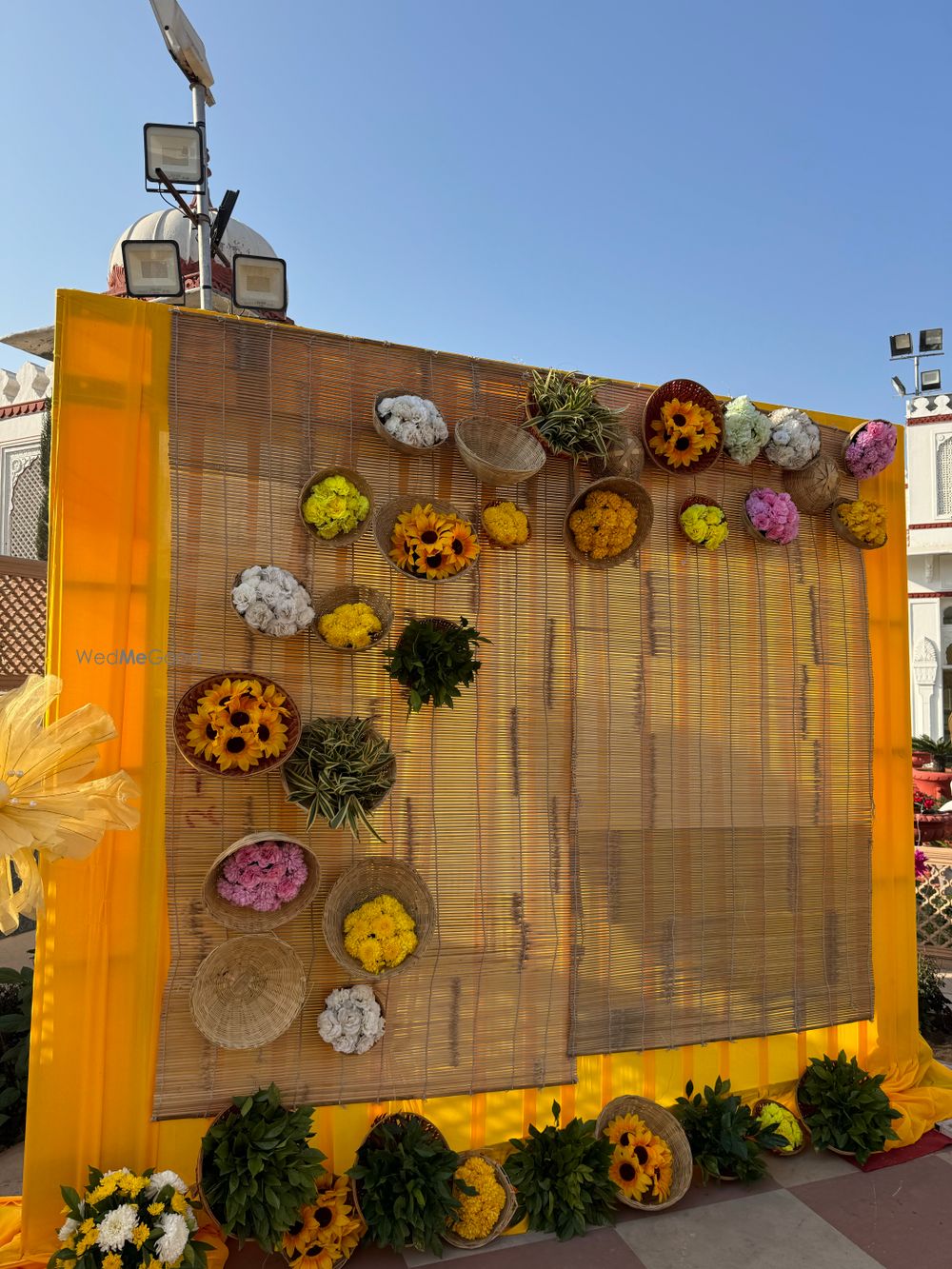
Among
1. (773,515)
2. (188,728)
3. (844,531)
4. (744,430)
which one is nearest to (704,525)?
(773,515)

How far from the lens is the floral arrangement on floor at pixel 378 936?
8.20 ft

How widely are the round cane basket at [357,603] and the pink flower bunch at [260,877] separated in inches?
27.4

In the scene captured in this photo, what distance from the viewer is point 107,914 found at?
8.05 ft

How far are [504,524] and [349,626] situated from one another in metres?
0.70

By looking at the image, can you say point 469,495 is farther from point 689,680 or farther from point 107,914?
point 107,914

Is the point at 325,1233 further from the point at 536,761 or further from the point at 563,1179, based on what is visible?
the point at 536,761

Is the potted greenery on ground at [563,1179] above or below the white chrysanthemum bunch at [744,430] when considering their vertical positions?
below

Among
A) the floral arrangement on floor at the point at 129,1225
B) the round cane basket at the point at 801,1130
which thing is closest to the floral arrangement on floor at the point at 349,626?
the floral arrangement on floor at the point at 129,1225

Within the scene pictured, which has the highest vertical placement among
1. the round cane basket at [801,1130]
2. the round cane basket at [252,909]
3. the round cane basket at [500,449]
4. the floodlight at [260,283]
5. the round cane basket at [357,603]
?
the floodlight at [260,283]

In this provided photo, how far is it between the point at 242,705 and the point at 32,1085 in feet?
4.25

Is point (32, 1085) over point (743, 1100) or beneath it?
over

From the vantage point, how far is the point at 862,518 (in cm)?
349

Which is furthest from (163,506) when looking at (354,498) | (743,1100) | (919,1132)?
(919,1132)

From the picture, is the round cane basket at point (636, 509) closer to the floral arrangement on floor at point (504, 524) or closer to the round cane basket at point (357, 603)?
the floral arrangement on floor at point (504, 524)
